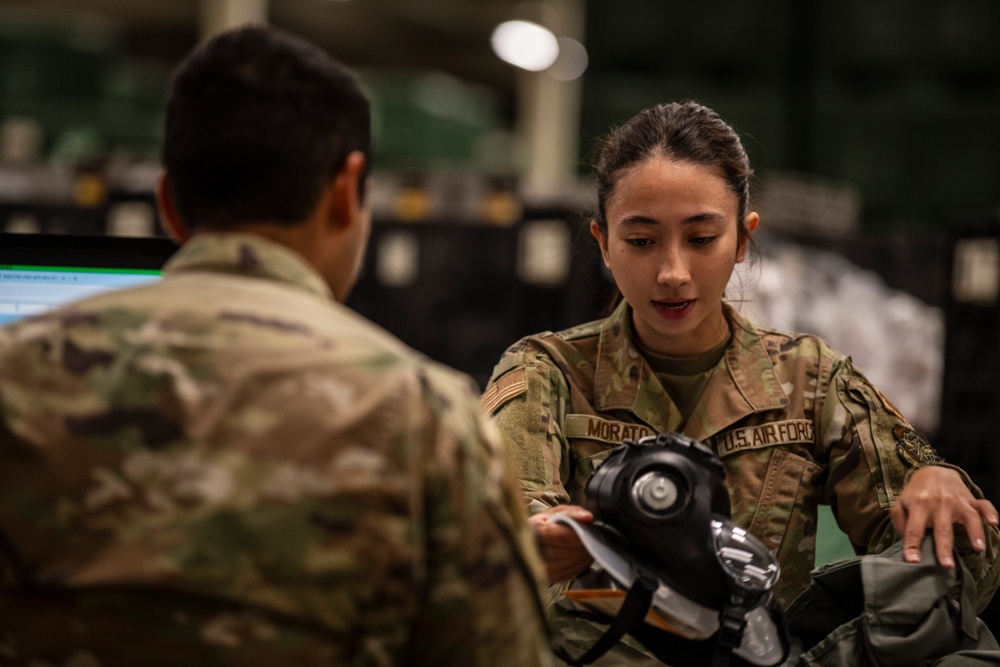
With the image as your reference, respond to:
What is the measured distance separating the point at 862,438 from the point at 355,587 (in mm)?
971

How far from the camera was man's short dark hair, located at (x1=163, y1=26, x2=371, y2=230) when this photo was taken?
93 cm

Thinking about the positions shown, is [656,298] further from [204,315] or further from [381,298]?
[381,298]

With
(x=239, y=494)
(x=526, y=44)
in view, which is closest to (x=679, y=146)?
(x=239, y=494)

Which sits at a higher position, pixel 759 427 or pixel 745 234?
pixel 745 234

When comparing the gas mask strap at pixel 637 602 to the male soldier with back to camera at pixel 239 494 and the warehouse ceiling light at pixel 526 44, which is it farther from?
the warehouse ceiling light at pixel 526 44

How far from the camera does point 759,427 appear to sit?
166cm

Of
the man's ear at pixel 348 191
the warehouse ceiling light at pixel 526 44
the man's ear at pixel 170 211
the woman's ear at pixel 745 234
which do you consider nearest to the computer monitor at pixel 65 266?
the man's ear at pixel 170 211

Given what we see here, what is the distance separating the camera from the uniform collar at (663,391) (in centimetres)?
167

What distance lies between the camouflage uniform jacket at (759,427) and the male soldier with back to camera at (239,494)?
26.5 inches

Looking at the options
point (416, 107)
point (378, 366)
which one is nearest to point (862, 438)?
point (378, 366)

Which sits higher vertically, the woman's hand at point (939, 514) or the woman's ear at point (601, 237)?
the woman's ear at point (601, 237)

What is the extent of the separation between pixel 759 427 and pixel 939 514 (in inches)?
11.8

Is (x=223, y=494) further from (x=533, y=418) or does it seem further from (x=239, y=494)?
(x=533, y=418)

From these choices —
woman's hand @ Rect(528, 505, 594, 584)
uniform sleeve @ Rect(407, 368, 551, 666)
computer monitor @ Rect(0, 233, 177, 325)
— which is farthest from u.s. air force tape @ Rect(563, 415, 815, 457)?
uniform sleeve @ Rect(407, 368, 551, 666)
